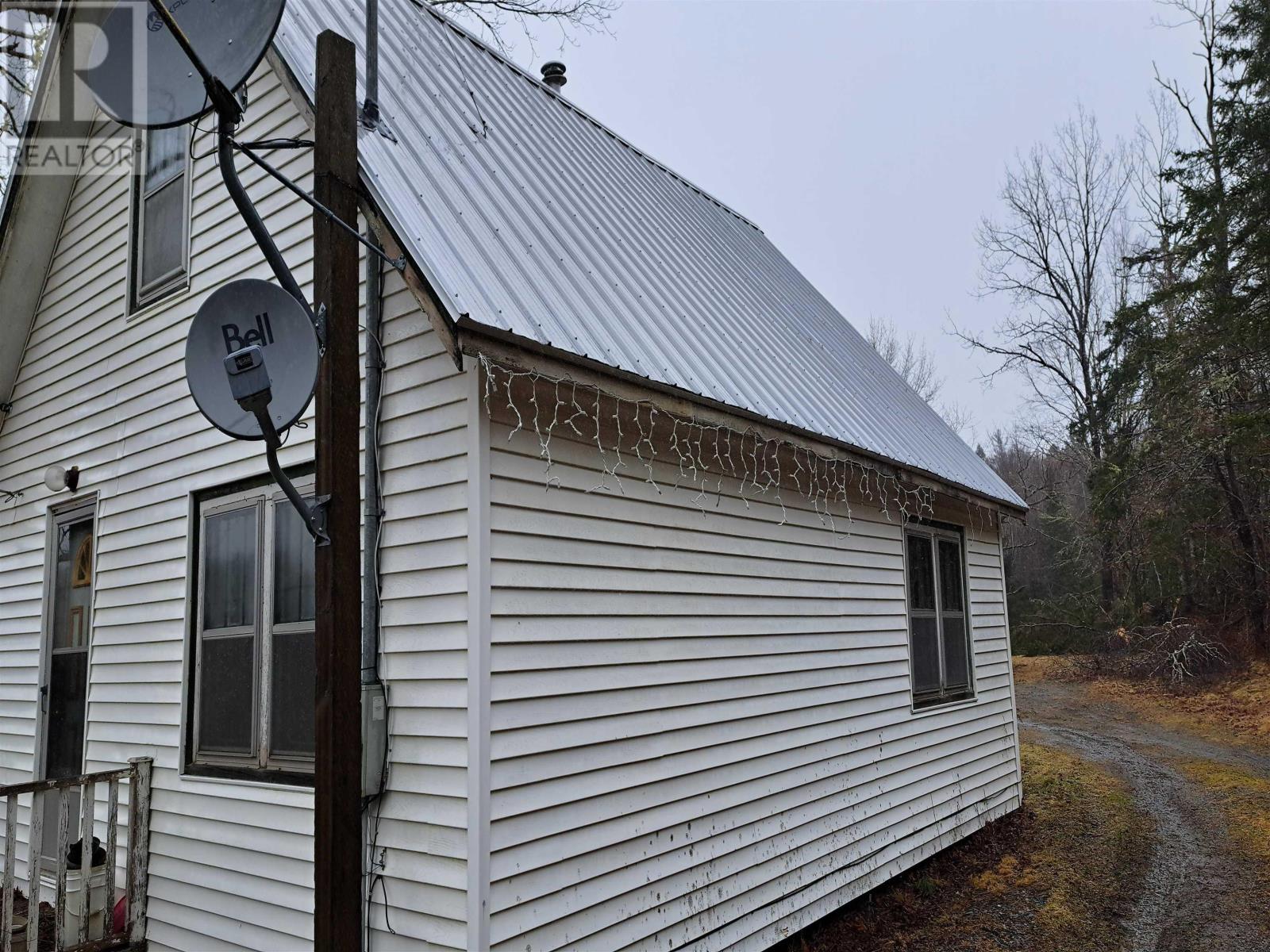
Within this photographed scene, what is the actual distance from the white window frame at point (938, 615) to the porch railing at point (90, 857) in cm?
537

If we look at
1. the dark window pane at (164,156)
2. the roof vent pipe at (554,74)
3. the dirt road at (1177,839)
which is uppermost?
the roof vent pipe at (554,74)

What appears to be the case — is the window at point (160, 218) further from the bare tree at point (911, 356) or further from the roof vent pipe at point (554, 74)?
the bare tree at point (911, 356)

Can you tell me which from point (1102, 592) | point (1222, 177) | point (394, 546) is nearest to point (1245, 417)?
point (1222, 177)

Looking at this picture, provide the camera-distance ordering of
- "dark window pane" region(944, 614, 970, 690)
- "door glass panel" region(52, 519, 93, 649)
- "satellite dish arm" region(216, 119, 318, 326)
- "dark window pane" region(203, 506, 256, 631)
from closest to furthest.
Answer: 1. "satellite dish arm" region(216, 119, 318, 326)
2. "dark window pane" region(203, 506, 256, 631)
3. "door glass panel" region(52, 519, 93, 649)
4. "dark window pane" region(944, 614, 970, 690)

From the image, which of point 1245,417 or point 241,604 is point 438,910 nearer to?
point 241,604

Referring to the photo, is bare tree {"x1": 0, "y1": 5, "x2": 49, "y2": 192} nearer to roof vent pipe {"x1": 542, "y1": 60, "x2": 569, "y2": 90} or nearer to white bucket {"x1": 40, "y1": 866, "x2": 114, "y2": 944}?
roof vent pipe {"x1": 542, "y1": 60, "x2": 569, "y2": 90}

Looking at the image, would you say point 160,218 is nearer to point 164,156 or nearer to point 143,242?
point 143,242

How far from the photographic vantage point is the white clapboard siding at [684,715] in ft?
12.7

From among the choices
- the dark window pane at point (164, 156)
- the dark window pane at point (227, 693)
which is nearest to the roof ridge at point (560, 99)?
the dark window pane at point (164, 156)

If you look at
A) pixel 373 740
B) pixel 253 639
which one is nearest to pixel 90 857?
pixel 253 639

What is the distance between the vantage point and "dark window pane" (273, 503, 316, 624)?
4520 millimetres

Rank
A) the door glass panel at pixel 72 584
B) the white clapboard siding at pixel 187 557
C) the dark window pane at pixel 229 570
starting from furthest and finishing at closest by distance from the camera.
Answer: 1. the door glass panel at pixel 72 584
2. the dark window pane at pixel 229 570
3. the white clapboard siding at pixel 187 557

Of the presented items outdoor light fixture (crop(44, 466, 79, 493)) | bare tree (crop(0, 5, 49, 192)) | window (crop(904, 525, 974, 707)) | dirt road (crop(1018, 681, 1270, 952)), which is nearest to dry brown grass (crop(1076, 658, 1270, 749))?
dirt road (crop(1018, 681, 1270, 952))

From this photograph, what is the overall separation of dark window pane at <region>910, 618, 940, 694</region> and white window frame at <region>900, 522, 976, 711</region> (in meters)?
0.03
